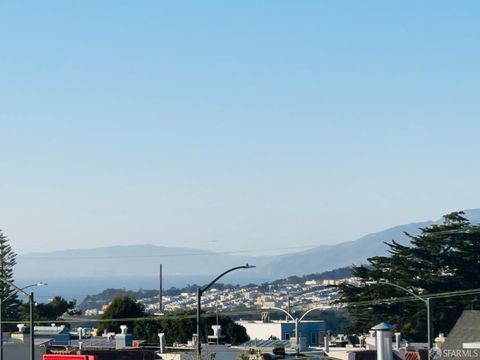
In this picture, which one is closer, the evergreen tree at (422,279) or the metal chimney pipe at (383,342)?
the metal chimney pipe at (383,342)

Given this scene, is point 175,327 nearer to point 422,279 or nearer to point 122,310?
point 122,310

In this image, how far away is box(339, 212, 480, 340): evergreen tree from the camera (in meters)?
122

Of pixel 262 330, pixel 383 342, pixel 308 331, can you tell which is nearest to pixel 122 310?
pixel 262 330

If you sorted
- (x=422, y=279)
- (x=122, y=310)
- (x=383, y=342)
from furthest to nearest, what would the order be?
Result: (x=122, y=310) < (x=422, y=279) < (x=383, y=342)

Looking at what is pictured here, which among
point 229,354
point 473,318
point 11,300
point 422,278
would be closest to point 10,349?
point 229,354

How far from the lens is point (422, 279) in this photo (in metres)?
127

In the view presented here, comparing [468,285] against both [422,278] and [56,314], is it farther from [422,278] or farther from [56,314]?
[56,314]

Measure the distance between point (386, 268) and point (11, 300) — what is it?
5888 cm

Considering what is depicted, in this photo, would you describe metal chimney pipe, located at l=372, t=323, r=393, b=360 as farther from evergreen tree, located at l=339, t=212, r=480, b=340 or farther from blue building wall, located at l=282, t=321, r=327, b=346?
evergreen tree, located at l=339, t=212, r=480, b=340

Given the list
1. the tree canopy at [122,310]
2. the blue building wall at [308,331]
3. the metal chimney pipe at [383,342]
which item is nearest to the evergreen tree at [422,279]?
the blue building wall at [308,331]

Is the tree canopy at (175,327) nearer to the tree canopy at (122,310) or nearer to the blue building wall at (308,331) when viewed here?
the blue building wall at (308,331)

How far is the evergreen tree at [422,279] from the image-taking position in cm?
12200

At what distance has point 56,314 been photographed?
17112cm

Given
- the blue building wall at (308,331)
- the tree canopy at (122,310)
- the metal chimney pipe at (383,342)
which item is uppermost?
the tree canopy at (122,310)
